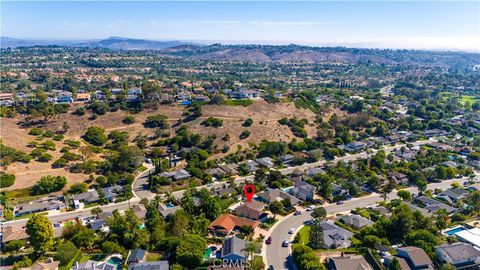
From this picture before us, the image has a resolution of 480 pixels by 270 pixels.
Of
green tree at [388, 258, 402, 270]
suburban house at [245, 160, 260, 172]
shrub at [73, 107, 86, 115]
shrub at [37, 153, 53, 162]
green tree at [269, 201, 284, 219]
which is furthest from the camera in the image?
shrub at [73, 107, 86, 115]

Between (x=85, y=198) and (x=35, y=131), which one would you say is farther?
(x=35, y=131)

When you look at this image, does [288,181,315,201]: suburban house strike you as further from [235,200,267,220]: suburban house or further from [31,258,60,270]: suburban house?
[31,258,60,270]: suburban house

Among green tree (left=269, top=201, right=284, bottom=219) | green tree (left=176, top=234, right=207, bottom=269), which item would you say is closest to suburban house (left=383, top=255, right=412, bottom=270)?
green tree (left=269, top=201, right=284, bottom=219)

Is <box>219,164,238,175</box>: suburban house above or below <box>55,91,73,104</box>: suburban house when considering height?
below

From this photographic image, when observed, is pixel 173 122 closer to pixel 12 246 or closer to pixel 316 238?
pixel 12 246

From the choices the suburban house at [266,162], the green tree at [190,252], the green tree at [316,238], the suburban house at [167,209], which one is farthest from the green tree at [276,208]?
the suburban house at [266,162]

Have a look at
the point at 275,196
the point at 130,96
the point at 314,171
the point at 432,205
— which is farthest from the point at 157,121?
the point at 432,205

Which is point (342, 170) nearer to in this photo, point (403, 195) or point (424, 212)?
point (403, 195)
